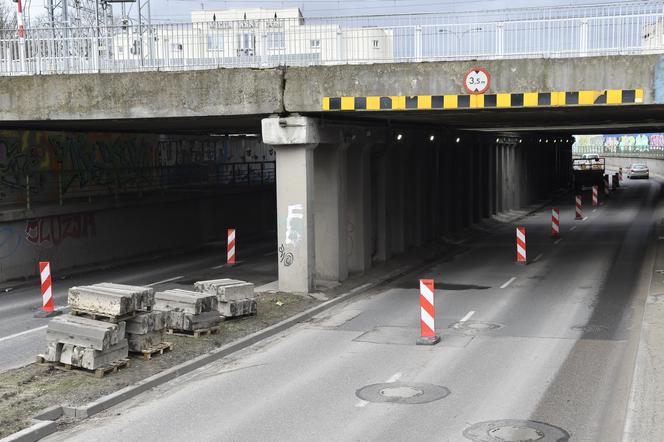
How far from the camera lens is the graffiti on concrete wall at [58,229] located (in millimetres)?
23422

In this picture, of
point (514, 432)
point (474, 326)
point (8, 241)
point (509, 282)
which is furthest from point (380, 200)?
point (514, 432)

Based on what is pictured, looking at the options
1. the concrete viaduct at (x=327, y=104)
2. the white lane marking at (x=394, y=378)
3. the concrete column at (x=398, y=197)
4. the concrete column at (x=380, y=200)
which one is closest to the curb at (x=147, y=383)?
the concrete viaduct at (x=327, y=104)

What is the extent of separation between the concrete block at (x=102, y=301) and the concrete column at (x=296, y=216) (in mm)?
6984

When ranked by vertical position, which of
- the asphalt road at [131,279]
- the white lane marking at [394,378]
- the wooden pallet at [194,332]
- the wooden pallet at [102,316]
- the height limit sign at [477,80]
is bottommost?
the asphalt road at [131,279]

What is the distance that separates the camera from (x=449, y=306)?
17.8 m

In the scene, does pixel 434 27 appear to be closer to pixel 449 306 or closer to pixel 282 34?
pixel 282 34

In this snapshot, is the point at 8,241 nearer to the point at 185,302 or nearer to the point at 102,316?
the point at 185,302

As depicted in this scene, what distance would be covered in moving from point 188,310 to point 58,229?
478 inches

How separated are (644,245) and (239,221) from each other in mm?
17159

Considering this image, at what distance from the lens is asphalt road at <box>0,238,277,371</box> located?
14.4 m

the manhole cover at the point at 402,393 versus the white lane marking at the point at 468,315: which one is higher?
the manhole cover at the point at 402,393

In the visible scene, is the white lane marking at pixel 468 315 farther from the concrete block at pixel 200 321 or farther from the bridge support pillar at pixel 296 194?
the concrete block at pixel 200 321

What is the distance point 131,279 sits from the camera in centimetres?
2270

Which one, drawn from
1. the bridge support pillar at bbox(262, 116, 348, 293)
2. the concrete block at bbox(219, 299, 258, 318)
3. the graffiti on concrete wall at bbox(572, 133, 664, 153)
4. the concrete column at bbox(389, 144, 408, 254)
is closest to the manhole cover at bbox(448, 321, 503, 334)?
the concrete block at bbox(219, 299, 258, 318)
